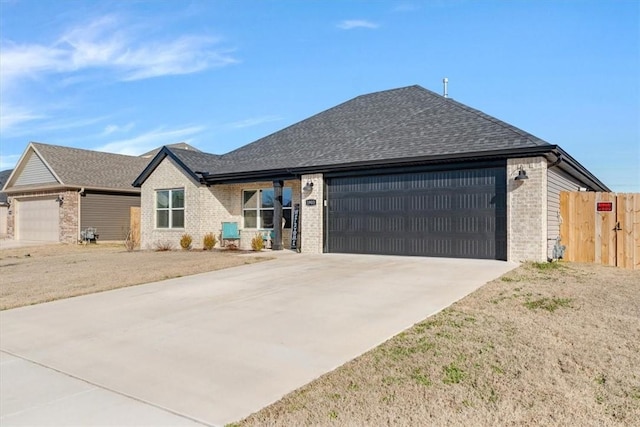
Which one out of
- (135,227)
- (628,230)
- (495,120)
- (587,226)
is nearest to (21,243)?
(135,227)

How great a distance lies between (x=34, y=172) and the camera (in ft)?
88.3

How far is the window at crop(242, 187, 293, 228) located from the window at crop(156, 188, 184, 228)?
9.65 feet

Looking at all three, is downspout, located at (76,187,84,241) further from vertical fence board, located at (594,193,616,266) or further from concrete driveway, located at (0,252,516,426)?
vertical fence board, located at (594,193,616,266)

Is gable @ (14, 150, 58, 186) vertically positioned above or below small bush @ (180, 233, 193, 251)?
above

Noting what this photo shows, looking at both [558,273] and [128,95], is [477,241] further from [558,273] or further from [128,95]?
[128,95]

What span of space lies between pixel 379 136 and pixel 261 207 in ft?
19.4

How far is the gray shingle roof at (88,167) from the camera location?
24978 millimetres

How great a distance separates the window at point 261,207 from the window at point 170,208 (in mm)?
2941

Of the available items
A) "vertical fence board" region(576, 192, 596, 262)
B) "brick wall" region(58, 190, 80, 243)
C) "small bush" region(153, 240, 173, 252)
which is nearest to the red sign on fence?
"vertical fence board" region(576, 192, 596, 262)

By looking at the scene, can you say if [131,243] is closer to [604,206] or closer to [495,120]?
[495,120]

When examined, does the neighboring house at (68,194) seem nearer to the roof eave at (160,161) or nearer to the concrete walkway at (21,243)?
the concrete walkway at (21,243)

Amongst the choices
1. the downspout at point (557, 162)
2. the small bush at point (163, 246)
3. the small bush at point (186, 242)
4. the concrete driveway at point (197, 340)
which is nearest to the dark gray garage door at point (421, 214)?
the downspout at point (557, 162)

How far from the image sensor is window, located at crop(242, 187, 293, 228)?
17438 mm

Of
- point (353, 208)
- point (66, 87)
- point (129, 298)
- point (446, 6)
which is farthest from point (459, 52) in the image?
point (66, 87)
